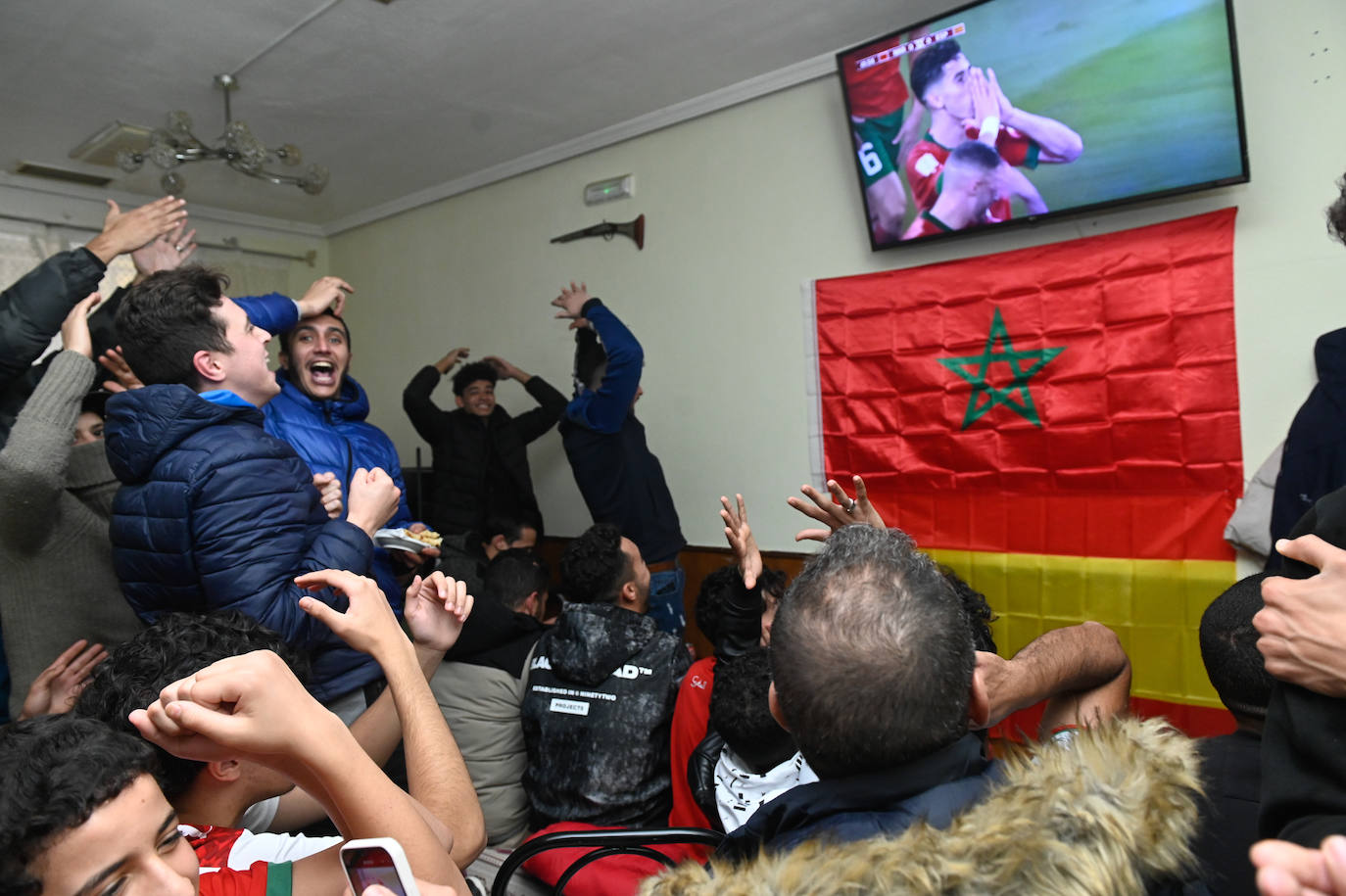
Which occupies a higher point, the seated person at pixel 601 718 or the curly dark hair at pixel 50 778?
the curly dark hair at pixel 50 778

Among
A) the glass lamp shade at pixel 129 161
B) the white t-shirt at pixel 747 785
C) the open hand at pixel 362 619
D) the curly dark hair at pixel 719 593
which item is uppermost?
the glass lamp shade at pixel 129 161

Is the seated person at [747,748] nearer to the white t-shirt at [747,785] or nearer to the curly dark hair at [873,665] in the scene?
the white t-shirt at [747,785]

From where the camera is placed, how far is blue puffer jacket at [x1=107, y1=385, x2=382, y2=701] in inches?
56.9

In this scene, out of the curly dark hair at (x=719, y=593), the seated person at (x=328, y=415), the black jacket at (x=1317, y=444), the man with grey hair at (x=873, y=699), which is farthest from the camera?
the black jacket at (x=1317, y=444)

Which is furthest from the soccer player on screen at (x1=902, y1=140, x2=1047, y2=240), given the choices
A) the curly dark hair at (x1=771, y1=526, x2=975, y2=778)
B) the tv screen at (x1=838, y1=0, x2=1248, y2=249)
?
the curly dark hair at (x1=771, y1=526, x2=975, y2=778)

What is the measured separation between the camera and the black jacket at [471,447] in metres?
4.04

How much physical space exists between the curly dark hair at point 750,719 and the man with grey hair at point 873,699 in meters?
0.65

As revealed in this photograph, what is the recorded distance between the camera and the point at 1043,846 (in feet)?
2.23

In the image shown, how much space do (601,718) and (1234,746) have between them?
1.27m

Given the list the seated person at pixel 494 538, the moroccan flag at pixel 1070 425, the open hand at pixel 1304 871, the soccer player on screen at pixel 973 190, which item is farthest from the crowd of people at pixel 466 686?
the soccer player on screen at pixel 973 190

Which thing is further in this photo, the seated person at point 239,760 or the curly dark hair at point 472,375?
the curly dark hair at point 472,375

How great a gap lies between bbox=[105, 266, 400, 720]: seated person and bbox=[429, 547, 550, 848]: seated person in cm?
54

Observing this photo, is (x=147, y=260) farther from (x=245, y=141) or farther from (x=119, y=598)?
(x=119, y=598)

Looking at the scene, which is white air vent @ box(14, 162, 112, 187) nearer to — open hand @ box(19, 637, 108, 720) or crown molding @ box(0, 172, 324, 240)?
crown molding @ box(0, 172, 324, 240)
